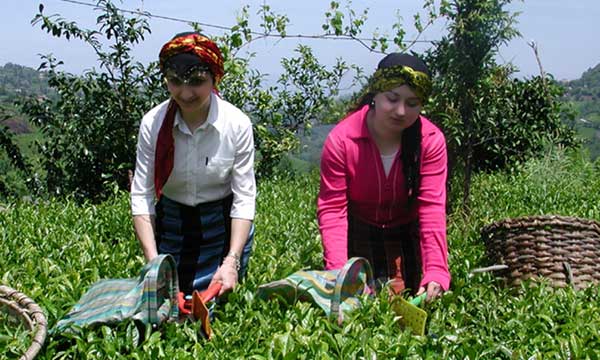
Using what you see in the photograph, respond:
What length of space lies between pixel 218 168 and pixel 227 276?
537mm

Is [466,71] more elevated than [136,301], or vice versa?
[466,71]

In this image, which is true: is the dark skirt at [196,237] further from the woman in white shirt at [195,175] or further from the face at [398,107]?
the face at [398,107]

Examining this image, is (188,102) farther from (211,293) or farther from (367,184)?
(367,184)

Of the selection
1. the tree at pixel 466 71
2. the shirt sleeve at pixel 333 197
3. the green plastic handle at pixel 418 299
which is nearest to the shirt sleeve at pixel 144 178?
the shirt sleeve at pixel 333 197

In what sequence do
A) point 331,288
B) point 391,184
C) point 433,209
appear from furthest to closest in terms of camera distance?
point 391,184
point 433,209
point 331,288

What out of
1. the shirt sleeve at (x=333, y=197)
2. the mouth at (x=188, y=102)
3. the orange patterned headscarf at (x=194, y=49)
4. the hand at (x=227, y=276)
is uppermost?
the orange patterned headscarf at (x=194, y=49)

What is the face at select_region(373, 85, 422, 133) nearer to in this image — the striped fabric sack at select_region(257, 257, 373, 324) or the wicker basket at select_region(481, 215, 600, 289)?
the striped fabric sack at select_region(257, 257, 373, 324)

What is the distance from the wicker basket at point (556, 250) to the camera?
4266mm

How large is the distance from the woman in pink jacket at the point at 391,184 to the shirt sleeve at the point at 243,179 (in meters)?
0.35

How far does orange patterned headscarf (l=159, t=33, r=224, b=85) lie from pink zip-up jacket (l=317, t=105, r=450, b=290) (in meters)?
0.71

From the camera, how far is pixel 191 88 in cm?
335

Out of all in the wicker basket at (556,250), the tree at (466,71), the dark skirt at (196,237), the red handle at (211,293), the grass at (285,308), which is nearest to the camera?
the grass at (285,308)

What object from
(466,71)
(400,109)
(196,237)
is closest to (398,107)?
(400,109)

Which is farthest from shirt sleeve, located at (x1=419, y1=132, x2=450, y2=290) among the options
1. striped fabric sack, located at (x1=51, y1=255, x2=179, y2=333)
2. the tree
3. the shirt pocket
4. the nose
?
the tree
